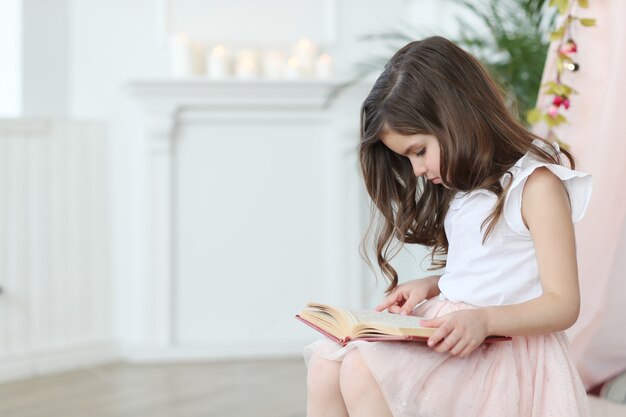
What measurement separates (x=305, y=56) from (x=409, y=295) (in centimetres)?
186

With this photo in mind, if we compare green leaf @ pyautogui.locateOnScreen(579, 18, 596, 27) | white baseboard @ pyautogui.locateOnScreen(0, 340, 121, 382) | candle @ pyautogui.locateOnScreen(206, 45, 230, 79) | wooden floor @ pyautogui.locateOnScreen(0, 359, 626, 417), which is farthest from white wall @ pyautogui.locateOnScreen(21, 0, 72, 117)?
green leaf @ pyautogui.locateOnScreen(579, 18, 596, 27)

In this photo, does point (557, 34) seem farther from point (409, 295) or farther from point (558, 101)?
point (409, 295)

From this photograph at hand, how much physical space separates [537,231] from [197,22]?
2267 mm

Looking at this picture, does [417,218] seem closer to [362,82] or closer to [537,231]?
[537,231]

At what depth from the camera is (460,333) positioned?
3.60 feet

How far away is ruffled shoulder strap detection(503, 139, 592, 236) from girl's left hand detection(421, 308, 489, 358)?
0.18 metres

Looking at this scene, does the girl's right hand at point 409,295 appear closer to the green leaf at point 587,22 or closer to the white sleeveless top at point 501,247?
the white sleeveless top at point 501,247

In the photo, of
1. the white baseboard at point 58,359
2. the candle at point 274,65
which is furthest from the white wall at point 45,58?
the white baseboard at point 58,359

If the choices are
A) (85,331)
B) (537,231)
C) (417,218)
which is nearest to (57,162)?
(85,331)

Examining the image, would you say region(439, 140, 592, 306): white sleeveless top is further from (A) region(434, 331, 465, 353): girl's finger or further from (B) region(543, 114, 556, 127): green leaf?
(B) region(543, 114, 556, 127): green leaf

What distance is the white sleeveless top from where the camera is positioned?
1230 mm

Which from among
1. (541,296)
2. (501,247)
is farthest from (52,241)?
(541,296)

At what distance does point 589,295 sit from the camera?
1648 millimetres

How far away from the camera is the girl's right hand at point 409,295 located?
1.41m
